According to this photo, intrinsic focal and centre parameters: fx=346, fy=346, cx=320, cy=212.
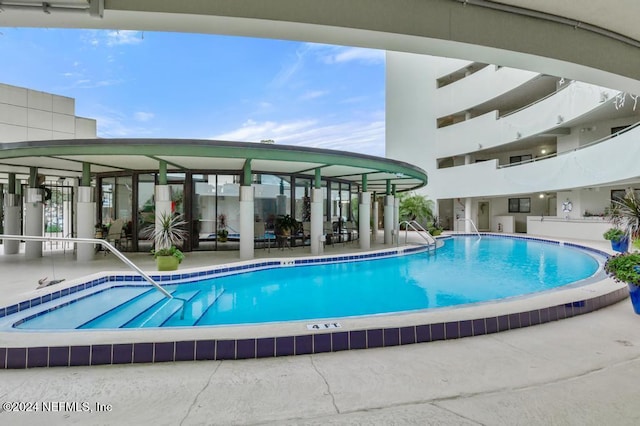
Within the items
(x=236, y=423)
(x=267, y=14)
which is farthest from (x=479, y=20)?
(x=236, y=423)

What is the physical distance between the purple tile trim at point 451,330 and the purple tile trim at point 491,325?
398 millimetres

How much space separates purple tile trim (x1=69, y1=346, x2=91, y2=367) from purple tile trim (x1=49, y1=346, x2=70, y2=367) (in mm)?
42

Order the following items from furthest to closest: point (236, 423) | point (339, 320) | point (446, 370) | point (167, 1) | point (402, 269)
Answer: point (402, 269) < point (339, 320) < point (446, 370) < point (167, 1) < point (236, 423)

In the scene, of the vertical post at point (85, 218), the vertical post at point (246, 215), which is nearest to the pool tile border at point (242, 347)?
the vertical post at point (246, 215)

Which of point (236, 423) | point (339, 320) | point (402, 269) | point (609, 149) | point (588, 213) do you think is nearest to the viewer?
point (236, 423)

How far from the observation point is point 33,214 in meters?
9.75

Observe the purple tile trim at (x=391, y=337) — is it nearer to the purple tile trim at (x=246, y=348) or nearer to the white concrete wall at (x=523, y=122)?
the purple tile trim at (x=246, y=348)

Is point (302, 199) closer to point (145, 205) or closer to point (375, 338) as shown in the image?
point (145, 205)

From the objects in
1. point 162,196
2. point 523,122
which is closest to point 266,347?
point 162,196

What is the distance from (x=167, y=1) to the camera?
8.02 feet

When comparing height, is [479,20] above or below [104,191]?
above

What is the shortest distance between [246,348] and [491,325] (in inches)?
106

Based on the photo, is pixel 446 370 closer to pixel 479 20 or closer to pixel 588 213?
pixel 479 20

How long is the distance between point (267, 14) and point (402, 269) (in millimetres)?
8048
